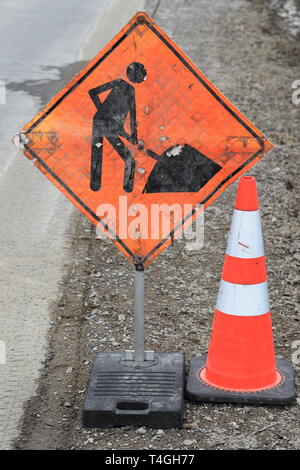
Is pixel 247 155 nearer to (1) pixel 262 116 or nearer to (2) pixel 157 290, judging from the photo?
(2) pixel 157 290

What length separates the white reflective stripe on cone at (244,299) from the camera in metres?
4.52

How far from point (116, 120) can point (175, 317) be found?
1.57 m

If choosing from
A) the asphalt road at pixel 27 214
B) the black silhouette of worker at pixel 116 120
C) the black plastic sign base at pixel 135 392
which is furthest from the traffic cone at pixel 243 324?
the asphalt road at pixel 27 214

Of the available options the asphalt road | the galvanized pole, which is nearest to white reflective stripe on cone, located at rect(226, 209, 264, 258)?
the galvanized pole

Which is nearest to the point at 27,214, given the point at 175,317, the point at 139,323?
the point at 175,317

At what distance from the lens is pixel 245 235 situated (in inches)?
176

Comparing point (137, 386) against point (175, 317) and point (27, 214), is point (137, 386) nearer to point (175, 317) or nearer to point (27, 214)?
point (175, 317)

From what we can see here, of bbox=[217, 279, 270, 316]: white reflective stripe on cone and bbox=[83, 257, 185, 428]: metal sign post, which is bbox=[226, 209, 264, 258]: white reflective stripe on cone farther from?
bbox=[83, 257, 185, 428]: metal sign post

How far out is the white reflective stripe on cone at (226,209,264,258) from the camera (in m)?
4.46

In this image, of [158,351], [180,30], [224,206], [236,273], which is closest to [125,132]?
[236,273]

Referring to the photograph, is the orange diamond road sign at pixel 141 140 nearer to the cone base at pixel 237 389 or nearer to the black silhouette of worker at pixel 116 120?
the black silhouette of worker at pixel 116 120

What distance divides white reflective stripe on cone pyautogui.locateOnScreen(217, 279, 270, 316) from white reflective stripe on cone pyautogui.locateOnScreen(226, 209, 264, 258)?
168mm

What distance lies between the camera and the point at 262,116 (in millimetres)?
10594

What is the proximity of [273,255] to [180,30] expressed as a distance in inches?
440
